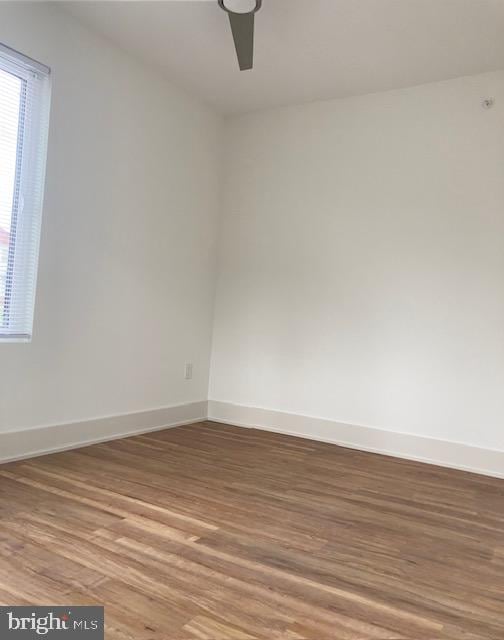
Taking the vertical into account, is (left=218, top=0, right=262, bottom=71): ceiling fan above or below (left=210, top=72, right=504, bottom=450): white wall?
above

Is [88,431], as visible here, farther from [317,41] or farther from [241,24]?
[317,41]

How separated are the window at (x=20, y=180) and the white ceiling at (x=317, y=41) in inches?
19.5

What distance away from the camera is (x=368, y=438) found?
358 cm

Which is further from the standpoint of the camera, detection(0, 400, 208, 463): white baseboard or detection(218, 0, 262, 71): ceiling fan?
detection(0, 400, 208, 463): white baseboard

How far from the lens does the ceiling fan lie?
232 cm

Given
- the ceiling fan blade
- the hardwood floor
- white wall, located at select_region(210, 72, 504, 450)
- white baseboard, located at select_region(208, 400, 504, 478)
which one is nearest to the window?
the hardwood floor

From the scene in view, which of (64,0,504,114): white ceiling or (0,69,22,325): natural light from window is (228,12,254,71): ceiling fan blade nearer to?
(64,0,504,114): white ceiling

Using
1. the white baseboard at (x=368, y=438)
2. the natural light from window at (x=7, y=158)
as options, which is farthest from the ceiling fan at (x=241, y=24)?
the white baseboard at (x=368, y=438)

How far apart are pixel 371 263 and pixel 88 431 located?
211 cm

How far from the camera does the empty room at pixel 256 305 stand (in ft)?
6.17

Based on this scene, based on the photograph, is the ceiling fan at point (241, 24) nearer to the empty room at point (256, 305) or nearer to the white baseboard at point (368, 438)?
the empty room at point (256, 305)

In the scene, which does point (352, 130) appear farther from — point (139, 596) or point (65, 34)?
point (139, 596)

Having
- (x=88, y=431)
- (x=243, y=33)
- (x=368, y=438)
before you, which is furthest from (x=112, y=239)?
(x=368, y=438)

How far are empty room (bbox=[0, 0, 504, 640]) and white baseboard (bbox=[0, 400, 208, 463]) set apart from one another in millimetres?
16
